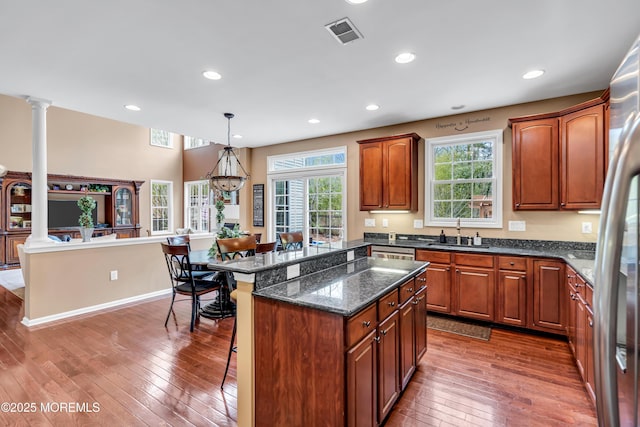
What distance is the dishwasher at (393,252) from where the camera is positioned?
4.06 meters

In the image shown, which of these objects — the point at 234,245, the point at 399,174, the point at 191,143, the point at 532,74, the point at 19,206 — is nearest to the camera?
the point at 234,245

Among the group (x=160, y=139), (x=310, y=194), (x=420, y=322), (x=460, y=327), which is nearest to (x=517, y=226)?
(x=460, y=327)

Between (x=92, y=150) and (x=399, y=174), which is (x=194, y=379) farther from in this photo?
(x=92, y=150)

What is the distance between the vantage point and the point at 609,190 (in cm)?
73

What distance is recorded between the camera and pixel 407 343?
2309 mm

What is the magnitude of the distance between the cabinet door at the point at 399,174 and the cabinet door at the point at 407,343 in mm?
2206

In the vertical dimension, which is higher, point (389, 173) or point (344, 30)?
point (344, 30)

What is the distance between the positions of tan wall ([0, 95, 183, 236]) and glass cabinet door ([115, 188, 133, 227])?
1.00ft

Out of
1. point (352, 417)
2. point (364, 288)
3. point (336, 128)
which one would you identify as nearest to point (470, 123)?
point (336, 128)

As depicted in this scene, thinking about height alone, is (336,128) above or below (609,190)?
above

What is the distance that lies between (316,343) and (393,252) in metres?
2.76

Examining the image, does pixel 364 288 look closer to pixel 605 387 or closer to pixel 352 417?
pixel 352 417

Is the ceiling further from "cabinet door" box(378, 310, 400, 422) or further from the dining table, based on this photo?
"cabinet door" box(378, 310, 400, 422)

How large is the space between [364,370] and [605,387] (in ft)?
3.81
